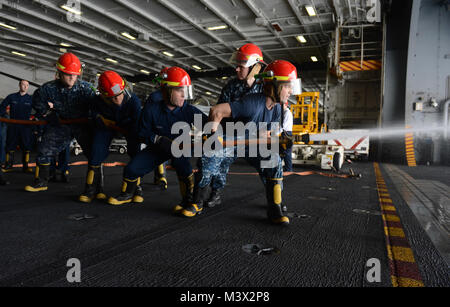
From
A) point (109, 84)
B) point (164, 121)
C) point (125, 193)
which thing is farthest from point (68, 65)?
point (125, 193)

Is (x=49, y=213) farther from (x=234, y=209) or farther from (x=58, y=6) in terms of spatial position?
(x=58, y=6)

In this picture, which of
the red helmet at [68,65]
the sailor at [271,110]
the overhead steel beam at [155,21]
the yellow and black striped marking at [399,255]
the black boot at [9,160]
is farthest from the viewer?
the overhead steel beam at [155,21]

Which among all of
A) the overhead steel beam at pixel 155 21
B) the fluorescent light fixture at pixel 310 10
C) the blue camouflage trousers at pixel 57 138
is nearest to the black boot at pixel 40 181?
the blue camouflage trousers at pixel 57 138

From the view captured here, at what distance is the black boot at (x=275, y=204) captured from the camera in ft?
9.35

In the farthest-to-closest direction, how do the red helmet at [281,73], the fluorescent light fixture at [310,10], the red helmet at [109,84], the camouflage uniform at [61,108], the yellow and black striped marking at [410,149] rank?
the yellow and black striped marking at [410,149] < the fluorescent light fixture at [310,10] < the camouflage uniform at [61,108] < the red helmet at [109,84] < the red helmet at [281,73]

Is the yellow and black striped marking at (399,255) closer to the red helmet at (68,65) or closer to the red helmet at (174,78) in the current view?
the red helmet at (174,78)

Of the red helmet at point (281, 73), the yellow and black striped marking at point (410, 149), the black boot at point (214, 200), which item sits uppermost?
the red helmet at point (281, 73)

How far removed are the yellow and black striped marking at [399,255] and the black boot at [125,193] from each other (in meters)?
2.80

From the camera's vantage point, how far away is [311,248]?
7.25ft

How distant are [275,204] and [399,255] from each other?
112 centimetres

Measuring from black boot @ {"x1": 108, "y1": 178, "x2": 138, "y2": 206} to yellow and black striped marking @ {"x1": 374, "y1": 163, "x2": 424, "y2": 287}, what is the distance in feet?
9.18
